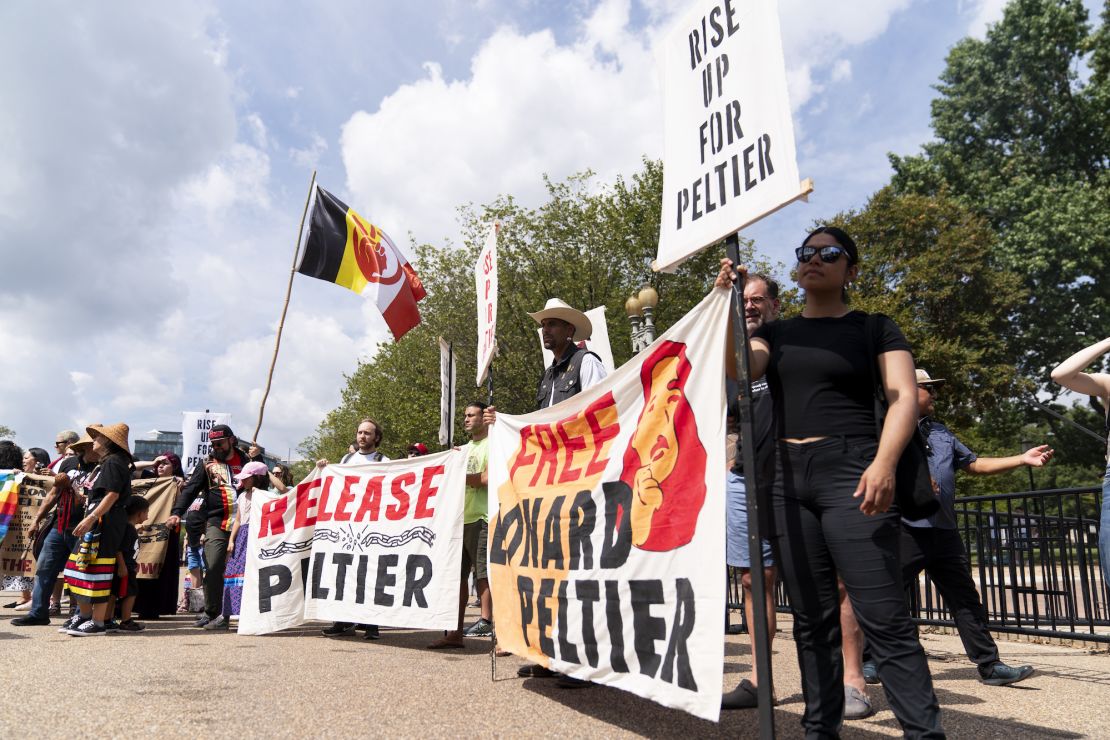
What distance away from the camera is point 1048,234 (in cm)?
2470

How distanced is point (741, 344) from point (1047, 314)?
30.0 meters

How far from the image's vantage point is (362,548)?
6387 mm

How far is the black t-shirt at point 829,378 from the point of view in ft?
9.04

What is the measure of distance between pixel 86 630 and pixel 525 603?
4738 millimetres

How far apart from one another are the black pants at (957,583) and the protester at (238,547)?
5.83 metres

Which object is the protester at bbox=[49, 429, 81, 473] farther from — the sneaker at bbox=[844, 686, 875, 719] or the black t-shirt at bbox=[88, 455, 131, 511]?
the sneaker at bbox=[844, 686, 875, 719]

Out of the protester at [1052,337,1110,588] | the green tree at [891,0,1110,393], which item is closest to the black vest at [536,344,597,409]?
the protester at [1052,337,1110,588]

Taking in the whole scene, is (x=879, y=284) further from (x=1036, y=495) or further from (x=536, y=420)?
(x=536, y=420)

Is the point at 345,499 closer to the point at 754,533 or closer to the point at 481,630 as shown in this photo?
the point at 481,630

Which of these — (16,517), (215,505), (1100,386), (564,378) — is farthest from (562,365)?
(16,517)

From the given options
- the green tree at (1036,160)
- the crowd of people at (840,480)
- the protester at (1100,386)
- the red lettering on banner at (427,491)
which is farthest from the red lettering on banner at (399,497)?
the green tree at (1036,160)

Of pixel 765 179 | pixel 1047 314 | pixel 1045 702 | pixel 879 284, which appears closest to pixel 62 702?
pixel 765 179

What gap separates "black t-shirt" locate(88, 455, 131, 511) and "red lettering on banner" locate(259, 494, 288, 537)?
1232 millimetres

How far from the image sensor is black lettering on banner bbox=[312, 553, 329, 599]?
21.6 ft
